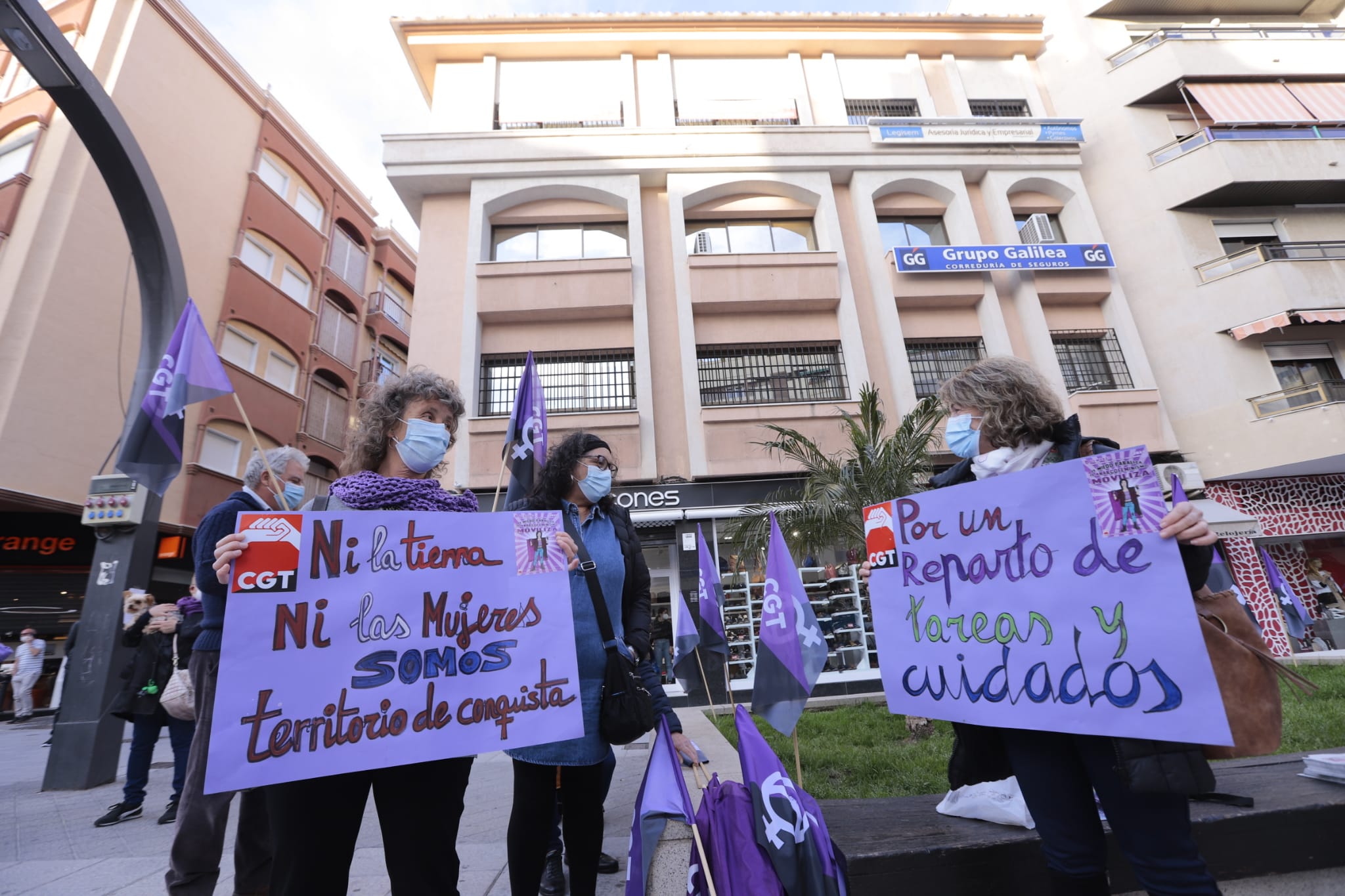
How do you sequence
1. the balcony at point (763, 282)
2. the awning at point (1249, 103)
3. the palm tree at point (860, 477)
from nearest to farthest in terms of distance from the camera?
Result: 1. the palm tree at point (860, 477)
2. the balcony at point (763, 282)
3. the awning at point (1249, 103)

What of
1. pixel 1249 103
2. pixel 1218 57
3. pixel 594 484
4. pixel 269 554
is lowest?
pixel 269 554

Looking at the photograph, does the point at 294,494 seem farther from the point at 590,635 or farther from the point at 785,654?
the point at 785,654

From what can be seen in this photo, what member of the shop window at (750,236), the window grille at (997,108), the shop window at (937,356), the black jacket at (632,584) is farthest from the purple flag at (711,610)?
the window grille at (997,108)

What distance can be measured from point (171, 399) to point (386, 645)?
1.74m

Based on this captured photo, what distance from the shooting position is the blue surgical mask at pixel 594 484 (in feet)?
8.79

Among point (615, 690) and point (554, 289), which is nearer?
point (615, 690)

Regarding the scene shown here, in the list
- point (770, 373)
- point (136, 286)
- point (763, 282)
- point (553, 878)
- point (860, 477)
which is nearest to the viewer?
point (553, 878)

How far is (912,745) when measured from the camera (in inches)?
206

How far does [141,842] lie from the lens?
4.12 metres

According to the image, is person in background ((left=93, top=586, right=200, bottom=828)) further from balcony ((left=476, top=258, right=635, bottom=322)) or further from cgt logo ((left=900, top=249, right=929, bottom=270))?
cgt logo ((left=900, top=249, right=929, bottom=270))

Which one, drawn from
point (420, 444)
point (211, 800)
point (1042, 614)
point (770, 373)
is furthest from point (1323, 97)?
point (211, 800)

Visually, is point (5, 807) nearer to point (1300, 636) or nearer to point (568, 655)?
point (568, 655)

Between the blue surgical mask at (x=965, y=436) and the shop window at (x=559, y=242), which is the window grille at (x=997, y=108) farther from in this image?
the blue surgical mask at (x=965, y=436)

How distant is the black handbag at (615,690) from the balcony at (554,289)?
401 inches
